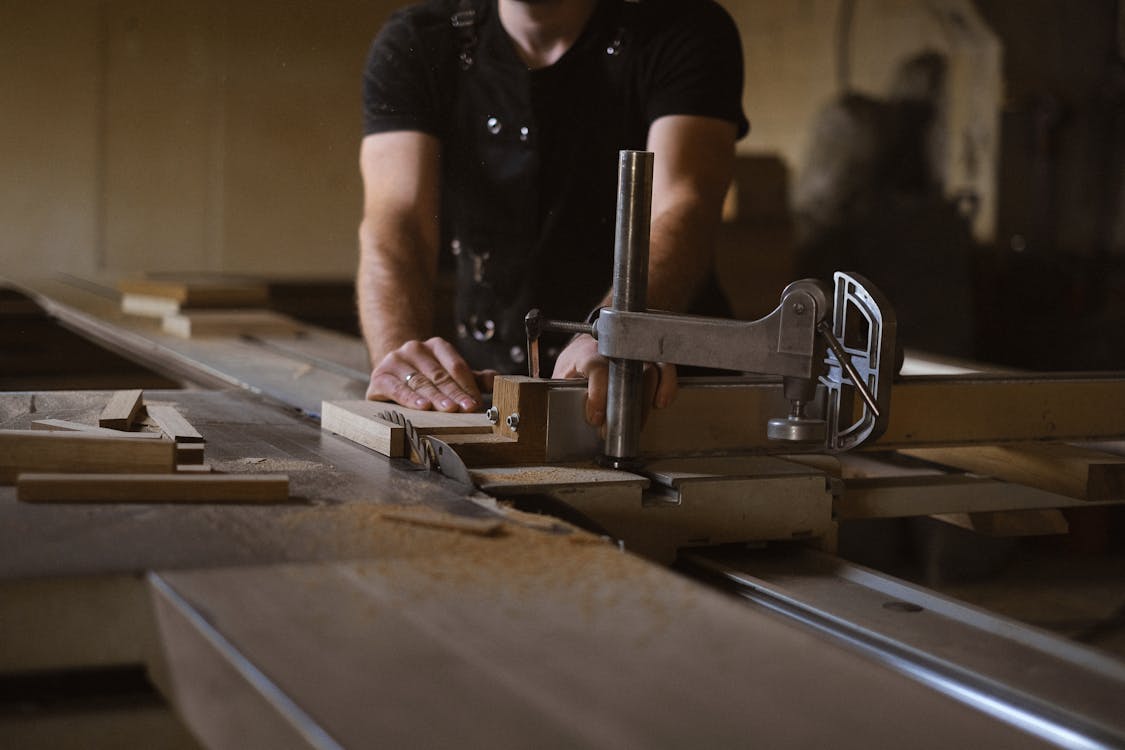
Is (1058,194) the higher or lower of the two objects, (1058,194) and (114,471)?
the higher

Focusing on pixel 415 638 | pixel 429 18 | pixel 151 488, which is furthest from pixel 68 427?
pixel 429 18

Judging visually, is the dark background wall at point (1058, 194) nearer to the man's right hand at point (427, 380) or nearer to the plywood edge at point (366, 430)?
the man's right hand at point (427, 380)

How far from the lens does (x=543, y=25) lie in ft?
6.87

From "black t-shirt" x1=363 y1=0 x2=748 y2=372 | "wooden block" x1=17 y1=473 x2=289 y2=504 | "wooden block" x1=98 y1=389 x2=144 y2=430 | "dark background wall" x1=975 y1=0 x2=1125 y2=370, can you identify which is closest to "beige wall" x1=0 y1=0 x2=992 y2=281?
"dark background wall" x1=975 y1=0 x2=1125 y2=370

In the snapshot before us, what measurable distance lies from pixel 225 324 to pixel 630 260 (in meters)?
1.69

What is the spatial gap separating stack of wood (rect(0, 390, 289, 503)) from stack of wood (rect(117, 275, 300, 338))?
144cm

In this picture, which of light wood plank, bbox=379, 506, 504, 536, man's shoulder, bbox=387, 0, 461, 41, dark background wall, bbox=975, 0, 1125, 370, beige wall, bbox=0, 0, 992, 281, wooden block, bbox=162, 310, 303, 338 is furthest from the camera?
beige wall, bbox=0, 0, 992, 281

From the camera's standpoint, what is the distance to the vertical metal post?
1.33 m

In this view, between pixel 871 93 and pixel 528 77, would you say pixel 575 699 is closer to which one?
pixel 528 77

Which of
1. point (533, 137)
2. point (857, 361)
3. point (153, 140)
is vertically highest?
point (153, 140)

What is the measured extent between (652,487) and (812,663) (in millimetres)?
587

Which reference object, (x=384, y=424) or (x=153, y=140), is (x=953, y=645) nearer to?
(x=384, y=424)

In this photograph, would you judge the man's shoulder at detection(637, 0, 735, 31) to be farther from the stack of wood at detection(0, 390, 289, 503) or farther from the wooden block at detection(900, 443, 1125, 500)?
the stack of wood at detection(0, 390, 289, 503)

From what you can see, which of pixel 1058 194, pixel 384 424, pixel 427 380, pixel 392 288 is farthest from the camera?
pixel 1058 194
